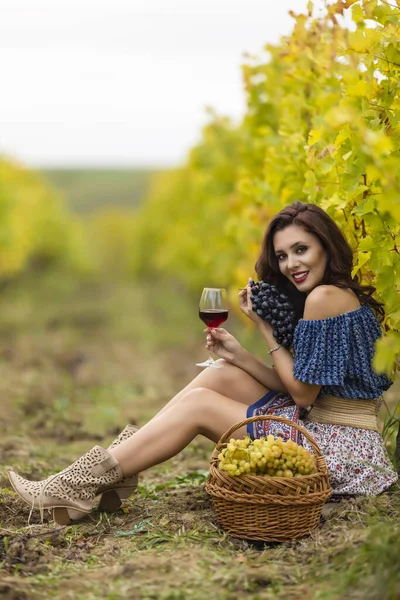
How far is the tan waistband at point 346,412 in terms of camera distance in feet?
12.5

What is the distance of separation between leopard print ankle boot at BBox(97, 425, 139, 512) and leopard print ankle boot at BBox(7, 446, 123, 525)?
10cm

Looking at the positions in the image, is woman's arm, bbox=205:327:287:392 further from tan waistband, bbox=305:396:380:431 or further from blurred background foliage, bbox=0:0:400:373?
blurred background foliage, bbox=0:0:400:373

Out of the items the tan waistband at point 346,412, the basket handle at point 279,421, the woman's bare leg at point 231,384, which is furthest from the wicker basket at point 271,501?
the woman's bare leg at point 231,384

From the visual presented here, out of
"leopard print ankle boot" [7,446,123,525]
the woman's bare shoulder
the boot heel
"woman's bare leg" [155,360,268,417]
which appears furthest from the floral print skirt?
the boot heel

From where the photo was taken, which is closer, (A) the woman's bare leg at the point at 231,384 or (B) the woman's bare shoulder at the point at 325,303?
(B) the woman's bare shoulder at the point at 325,303

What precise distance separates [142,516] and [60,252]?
28.1 metres

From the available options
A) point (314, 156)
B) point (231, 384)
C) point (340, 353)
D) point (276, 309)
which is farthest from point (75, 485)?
point (314, 156)

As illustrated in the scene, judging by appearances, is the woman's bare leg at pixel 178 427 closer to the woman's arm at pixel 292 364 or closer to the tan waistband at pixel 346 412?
the woman's arm at pixel 292 364

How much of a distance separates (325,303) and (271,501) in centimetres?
95

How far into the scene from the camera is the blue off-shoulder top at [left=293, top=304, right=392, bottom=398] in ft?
12.0

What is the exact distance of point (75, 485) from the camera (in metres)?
3.83

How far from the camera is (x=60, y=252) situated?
31.5m

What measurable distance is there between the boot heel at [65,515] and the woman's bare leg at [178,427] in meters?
0.34

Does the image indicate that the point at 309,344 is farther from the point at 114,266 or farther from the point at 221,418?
the point at 114,266
